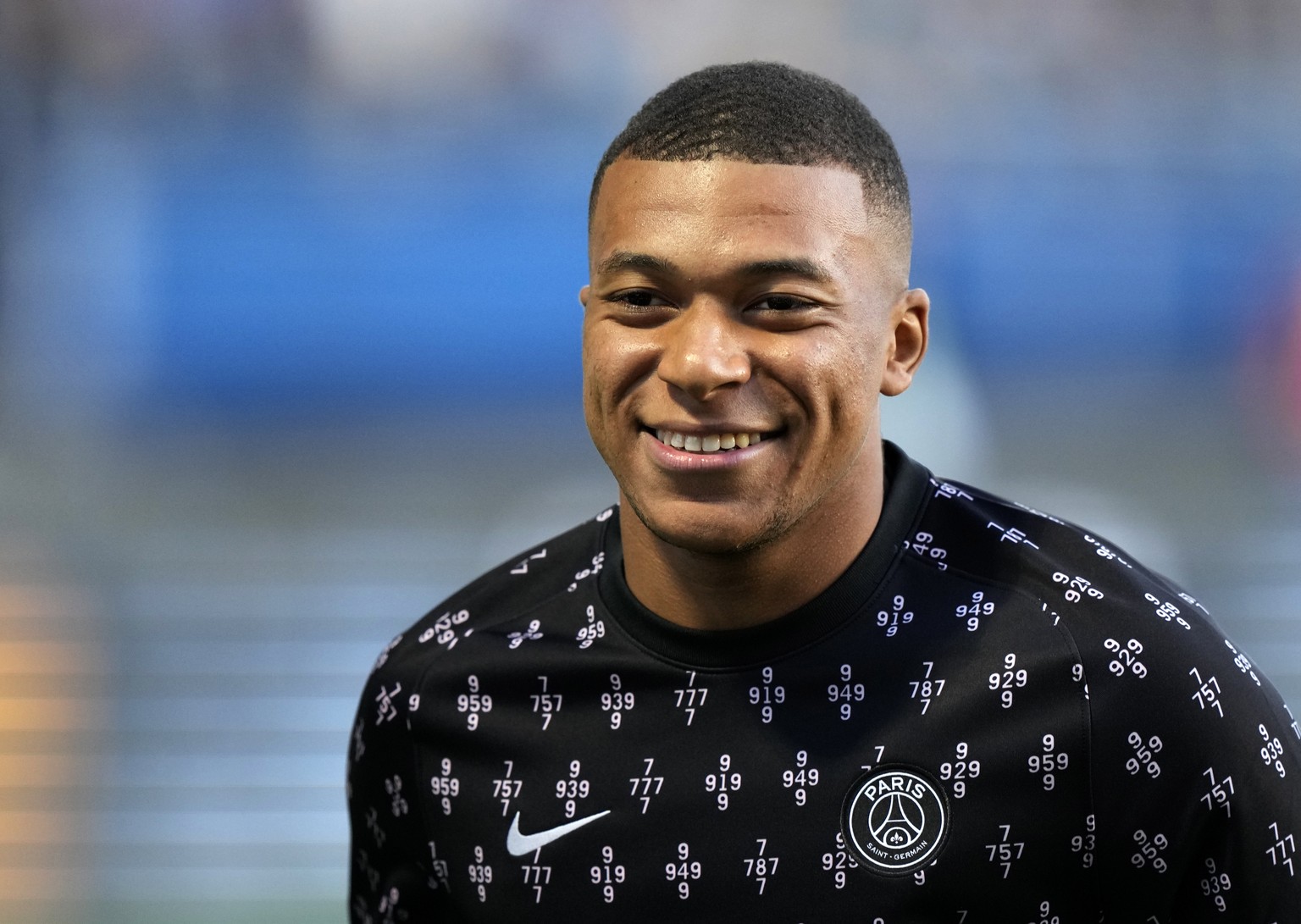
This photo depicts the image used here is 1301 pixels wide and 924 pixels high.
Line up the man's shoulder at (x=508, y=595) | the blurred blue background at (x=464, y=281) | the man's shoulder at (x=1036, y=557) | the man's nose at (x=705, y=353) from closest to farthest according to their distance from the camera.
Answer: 1. the man's nose at (x=705, y=353)
2. the man's shoulder at (x=1036, y=557)
3. the man's shoulder at (x=508, y=595)
4. the blurred blue background at (x=464, y=281)

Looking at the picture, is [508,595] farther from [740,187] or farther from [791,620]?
[740,187]

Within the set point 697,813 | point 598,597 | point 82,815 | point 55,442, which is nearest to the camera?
point 697,813

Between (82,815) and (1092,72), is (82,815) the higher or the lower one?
the lower one

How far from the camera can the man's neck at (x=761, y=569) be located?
1896 mm

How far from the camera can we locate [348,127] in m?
5.58

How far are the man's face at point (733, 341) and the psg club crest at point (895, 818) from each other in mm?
310

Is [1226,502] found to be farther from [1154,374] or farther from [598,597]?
[598,597]

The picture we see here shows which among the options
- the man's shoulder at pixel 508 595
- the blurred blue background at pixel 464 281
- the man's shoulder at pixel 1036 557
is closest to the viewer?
the man's shoulder at pixel 1036 557

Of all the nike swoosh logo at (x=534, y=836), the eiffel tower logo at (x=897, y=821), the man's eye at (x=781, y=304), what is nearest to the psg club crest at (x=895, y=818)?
the eiffel tower logo at (x=897, y=821)

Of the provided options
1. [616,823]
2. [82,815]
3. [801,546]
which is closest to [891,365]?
[801,546]

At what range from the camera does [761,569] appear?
1.90 meters

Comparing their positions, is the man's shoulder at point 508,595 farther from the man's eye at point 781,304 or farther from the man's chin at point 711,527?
the man's eye at point 781,304

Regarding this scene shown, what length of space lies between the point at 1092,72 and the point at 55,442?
12.6ft

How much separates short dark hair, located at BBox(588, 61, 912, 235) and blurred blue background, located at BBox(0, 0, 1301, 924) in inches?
139
